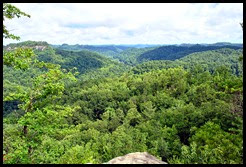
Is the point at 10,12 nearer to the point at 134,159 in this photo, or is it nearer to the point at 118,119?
the point at 134,159

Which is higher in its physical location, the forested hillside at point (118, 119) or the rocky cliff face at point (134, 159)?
the rocky cliff face at point (134, 159)

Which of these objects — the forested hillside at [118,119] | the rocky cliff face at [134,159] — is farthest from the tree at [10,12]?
the rocky cliff face at [134,159]

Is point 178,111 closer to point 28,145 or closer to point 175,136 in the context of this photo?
point 175,136

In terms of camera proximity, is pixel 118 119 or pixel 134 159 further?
pixel 118 119

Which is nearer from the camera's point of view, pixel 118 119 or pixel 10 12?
pixel 10 12

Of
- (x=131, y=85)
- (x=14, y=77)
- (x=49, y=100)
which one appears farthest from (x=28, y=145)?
(x=14, y=77)

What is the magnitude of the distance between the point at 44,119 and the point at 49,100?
1494mm

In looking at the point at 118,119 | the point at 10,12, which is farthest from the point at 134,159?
the point at 118,119

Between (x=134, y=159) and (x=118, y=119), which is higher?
(x=134, y=159)

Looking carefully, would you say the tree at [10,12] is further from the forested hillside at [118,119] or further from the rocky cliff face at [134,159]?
the rocky cliff face at [134,159]

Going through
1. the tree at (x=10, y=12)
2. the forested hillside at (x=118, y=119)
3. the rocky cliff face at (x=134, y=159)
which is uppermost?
the tree at (x=10, y=12)

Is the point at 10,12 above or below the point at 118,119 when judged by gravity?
above

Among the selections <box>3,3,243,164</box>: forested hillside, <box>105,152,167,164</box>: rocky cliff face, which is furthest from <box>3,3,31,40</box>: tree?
<box>105,152,167,164</box>: rocky cliff face

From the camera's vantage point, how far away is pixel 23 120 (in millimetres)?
13297
